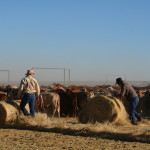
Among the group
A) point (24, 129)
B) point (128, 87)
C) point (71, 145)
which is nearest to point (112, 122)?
point (128, 87)

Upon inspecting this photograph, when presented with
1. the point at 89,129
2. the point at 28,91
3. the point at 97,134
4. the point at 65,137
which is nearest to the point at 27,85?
the point at 28,91

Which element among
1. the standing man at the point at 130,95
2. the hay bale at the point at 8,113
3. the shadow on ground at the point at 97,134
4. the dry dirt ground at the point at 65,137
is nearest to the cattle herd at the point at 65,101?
A: the standing man at the point at 130,95

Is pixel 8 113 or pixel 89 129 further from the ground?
pixel 8 113

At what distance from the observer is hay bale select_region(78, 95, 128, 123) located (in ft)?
46.9

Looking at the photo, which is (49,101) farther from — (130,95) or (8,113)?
(8,113)

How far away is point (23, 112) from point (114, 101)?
3.16 metres

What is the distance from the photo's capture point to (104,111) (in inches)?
570

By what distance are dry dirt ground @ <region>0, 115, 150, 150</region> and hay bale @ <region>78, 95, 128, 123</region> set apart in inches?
17.8

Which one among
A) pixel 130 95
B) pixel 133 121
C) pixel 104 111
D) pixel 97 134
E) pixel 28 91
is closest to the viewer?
pixel 97 134

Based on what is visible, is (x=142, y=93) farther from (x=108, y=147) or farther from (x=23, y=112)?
(x=108, y=147)

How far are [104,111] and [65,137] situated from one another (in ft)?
10.2

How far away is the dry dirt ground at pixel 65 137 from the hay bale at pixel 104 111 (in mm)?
452

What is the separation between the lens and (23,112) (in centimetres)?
1452

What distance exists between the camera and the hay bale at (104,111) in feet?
46.9
